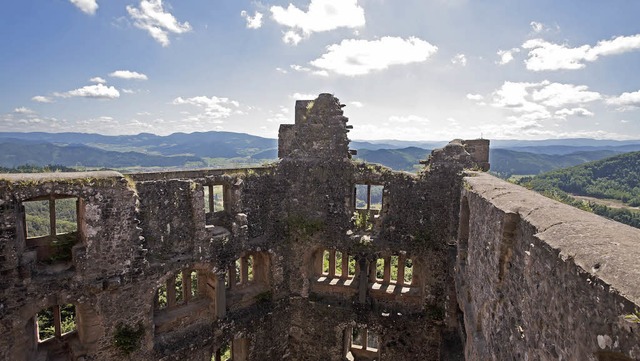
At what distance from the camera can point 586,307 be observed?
3625 millimetres

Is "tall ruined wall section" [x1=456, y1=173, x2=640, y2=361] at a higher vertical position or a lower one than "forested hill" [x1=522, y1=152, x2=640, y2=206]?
higher

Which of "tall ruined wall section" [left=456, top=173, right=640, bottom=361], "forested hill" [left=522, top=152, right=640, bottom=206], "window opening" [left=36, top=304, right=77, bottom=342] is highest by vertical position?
"tall ruined wall section" [left=456, top=173, right=640, bottom=361]

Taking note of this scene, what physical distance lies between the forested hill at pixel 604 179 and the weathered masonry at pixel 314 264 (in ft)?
135

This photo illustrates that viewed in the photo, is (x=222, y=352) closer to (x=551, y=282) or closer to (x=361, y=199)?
(x=551, y=282)

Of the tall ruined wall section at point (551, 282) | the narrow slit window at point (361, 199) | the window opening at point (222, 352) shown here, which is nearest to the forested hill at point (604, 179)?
the narrow slit window at point (361, 199)

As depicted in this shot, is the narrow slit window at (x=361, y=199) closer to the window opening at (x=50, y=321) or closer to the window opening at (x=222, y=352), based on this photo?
the window opening at (x=222, y=352)

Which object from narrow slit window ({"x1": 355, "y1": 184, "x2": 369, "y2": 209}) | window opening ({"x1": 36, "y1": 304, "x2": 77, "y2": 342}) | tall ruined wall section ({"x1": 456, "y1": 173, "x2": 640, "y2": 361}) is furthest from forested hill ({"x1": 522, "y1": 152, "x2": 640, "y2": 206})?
window opening ({"x1": 36, "y1": 304, "x2": 77, "y2": 342})

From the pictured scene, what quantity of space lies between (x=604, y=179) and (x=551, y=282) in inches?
2740

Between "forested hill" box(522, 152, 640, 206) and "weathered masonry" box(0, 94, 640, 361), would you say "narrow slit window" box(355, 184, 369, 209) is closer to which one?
"weathered masonry" box(0, 94, 640, 361)

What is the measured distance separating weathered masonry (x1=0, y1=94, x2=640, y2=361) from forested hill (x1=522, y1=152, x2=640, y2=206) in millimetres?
41030

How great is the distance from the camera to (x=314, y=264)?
56.2ft

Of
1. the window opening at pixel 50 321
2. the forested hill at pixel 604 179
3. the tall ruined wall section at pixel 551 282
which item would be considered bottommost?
the window opening at pixel 50 321

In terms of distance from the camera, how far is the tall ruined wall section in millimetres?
3238

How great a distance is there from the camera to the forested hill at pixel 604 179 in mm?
51781
